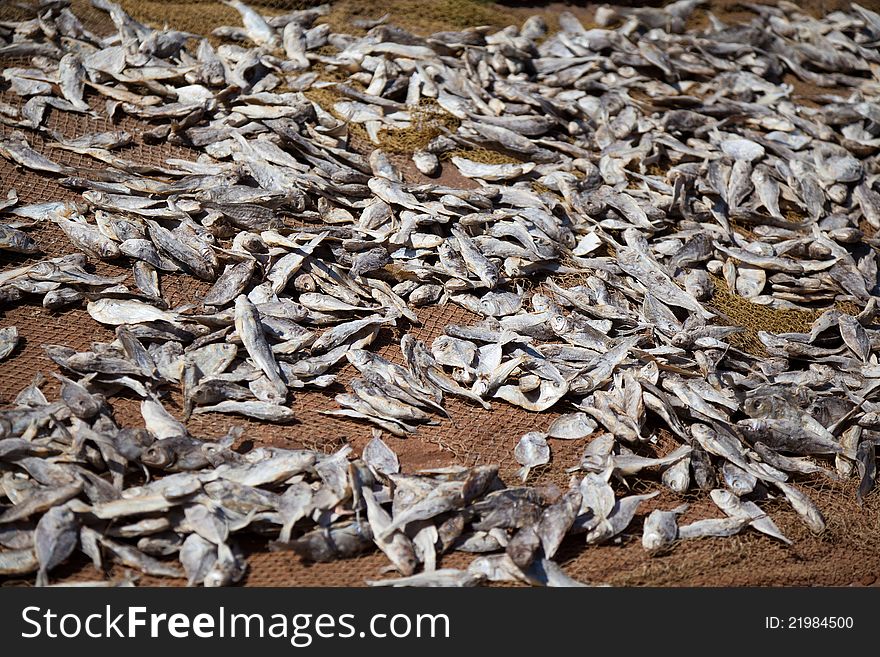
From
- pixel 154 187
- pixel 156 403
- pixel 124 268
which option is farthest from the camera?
pixel 154 187

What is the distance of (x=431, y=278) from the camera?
257 centimetres

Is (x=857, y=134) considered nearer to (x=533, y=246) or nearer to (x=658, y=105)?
(x=658, y=105)

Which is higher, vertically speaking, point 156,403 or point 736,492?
point 156,403

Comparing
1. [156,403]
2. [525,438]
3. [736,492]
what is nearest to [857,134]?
[736,492]

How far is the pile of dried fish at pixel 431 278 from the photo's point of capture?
1874 mm

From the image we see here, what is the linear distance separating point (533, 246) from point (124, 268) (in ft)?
4.37

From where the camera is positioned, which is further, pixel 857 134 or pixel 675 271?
pixel 857 134

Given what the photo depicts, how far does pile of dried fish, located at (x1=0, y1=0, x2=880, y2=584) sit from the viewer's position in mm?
1874

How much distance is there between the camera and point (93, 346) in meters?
2.14

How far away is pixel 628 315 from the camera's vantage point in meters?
2.54

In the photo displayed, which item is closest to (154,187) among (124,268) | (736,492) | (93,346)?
(124,268)

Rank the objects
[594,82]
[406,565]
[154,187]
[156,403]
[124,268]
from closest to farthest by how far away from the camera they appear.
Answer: [406,565]
[156,403]
[124,268]
[154,187]
[594,82]

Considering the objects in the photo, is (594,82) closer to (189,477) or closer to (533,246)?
(533,246)

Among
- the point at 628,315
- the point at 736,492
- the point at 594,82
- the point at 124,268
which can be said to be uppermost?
the point at 594,82
